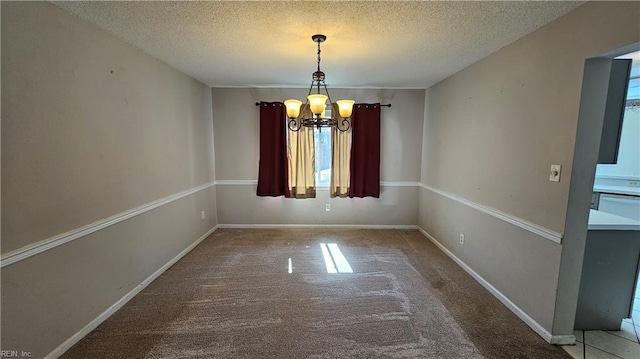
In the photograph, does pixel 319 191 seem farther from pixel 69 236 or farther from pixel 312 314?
pixel 69 236

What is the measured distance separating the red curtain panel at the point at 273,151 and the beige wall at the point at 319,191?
0.14 m

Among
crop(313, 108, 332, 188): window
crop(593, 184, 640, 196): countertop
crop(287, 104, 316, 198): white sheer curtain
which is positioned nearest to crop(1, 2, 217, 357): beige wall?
crop(287, 104, 316, 198): white sheer curtain

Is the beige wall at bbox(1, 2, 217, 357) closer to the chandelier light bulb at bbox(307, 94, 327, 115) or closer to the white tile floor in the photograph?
the chandelier light bulb at bbox(307, 94, 327, 115)

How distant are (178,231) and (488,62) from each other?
4018 millimetres

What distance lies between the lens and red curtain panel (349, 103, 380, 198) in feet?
14.6

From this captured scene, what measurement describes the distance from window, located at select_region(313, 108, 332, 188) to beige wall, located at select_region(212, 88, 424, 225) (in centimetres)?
22

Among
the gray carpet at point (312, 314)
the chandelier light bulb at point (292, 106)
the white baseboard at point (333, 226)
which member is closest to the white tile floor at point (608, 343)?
the gray carpet at point (312, 314)

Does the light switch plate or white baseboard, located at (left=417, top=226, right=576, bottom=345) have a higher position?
the light switch plate

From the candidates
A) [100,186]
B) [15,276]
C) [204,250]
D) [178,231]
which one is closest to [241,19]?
[100,186]

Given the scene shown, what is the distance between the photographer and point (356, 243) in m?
4.02

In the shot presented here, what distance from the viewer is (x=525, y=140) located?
2258 mm

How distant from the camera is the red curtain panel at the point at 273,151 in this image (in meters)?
4.40

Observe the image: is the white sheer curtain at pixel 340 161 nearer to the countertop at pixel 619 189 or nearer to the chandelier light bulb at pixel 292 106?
the chandelier light bulb at pixel 292 106

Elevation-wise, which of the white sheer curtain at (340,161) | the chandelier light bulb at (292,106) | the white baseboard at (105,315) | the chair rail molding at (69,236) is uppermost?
the chandelier light bulb at (292,106)
